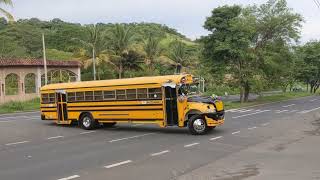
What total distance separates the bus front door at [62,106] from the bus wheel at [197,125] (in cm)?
763

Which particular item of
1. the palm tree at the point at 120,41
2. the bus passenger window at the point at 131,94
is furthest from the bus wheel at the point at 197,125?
the palm tree at the point at 120,41

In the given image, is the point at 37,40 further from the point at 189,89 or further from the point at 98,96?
the point at 189,89

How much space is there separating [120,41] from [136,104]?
40324mm

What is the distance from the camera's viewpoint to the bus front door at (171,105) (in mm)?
20453

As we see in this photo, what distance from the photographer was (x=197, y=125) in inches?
789

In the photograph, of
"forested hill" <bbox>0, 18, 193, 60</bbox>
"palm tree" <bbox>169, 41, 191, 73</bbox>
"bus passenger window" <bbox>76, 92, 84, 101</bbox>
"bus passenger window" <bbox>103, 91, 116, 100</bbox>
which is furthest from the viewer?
"palm tree" <bbox>169, 41, 191, 73</bbox>

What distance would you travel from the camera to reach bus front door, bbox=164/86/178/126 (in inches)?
805

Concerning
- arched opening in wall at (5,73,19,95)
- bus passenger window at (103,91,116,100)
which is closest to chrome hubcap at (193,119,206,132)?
bus passenger window at (103,91,116,100)

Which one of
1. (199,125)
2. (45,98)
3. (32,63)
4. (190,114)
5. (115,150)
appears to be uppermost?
(32,63)

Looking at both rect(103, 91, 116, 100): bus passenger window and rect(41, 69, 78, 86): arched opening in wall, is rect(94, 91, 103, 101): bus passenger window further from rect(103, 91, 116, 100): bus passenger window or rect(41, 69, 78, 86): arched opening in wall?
rect(41, 69, 78, 86): arched opening in wall

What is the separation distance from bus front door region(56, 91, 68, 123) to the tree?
24081 mm

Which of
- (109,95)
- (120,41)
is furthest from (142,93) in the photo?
(120,41)

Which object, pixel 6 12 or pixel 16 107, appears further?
pixel 16 107

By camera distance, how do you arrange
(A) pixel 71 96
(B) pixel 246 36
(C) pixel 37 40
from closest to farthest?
(A) pixel 71 96
(B) pixel 246 36
(C) pixel 37 40
